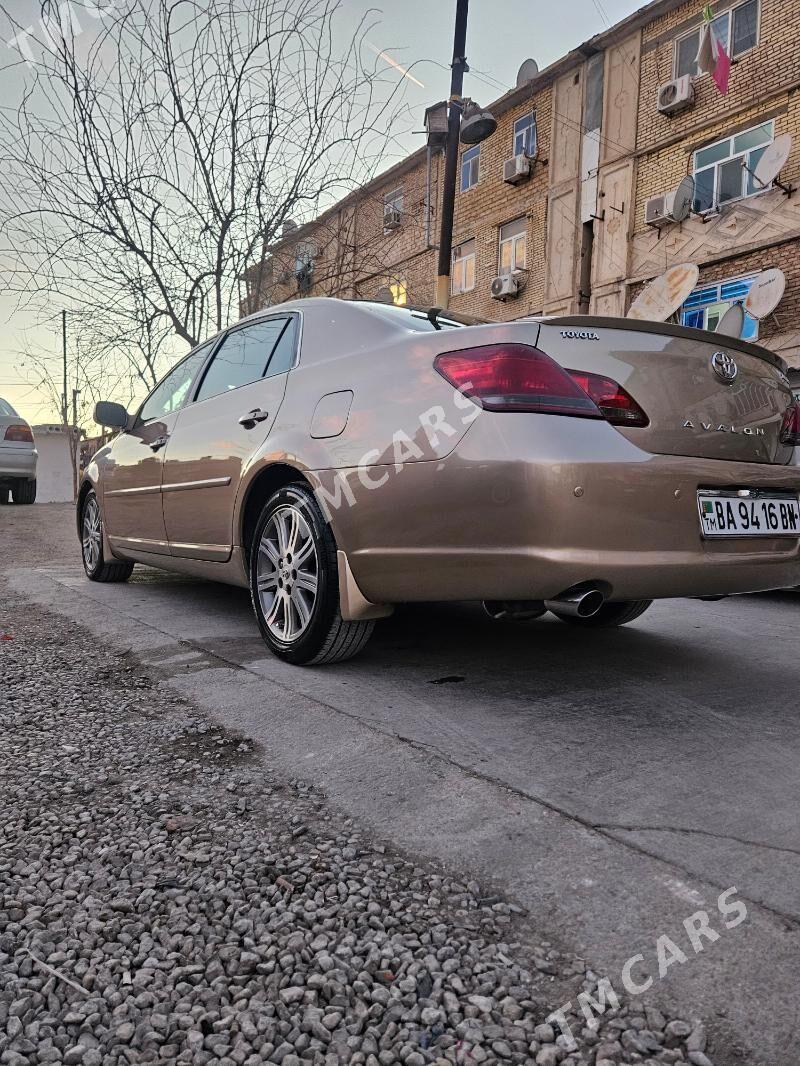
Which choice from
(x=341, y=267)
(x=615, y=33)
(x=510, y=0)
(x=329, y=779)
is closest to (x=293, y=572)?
(x=329, y=779)

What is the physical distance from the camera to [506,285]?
16.5m

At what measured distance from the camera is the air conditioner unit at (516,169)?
53.3ft

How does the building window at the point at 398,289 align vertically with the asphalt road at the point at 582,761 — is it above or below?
above

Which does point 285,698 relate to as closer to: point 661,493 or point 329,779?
point 329,779

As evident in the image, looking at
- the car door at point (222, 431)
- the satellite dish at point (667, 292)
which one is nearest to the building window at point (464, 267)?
the satellite dish at point (667, 292)

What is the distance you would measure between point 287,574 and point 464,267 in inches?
666

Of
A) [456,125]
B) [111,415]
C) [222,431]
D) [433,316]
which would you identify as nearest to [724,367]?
[433,316]

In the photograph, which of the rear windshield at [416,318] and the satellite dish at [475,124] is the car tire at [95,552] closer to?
the rear windshield at [416,318]

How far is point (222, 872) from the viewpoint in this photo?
1439mm

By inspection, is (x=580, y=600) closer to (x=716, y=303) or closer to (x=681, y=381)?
(x=681, y=381)

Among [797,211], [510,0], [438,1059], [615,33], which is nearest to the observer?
[438,1059]

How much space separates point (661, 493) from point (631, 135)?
14.7 m

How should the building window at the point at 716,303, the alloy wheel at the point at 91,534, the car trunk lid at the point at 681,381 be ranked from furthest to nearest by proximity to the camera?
the building window at the point at 716,303 < the alloy wheel at the point at 91,534 < the car trunk lid at the point at 681,381

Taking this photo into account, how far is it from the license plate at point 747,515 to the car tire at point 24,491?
12.6m
